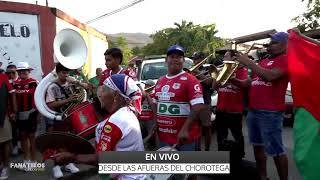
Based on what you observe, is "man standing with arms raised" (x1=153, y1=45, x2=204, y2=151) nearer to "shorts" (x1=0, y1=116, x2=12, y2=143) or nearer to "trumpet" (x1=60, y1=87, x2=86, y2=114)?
"trumpet" (x1=60, y1=87, x2=86, y2=114)

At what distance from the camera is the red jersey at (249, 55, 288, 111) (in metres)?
4.83

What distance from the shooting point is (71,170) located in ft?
22.5

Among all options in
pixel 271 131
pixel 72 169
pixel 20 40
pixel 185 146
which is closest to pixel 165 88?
pixel 185 146

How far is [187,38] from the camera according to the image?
152 feet

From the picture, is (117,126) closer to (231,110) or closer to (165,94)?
(165,94)

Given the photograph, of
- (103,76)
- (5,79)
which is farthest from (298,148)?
(5,79)

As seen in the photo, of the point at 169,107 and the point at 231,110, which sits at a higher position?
the point at 169,107

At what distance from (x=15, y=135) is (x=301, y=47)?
242 inches

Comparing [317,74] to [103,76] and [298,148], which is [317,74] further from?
[103,76]

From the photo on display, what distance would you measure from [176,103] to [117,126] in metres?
1.80

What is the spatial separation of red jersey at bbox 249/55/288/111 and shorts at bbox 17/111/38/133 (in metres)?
4.12

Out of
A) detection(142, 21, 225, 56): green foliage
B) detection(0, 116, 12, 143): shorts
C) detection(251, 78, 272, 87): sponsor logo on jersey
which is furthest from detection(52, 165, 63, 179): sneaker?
detection(142, 21, 225, 56): green foliage

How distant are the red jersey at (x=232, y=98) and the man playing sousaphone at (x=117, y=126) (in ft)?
12.1

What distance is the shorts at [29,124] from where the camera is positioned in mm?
7199
